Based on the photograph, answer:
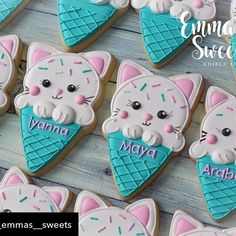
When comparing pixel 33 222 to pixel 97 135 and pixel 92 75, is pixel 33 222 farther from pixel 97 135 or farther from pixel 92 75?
pixel 92 75

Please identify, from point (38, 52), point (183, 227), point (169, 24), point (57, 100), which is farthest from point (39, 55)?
point (183, 227)

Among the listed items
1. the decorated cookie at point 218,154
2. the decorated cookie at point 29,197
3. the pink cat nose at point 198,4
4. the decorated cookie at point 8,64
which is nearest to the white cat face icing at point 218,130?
the decorated cookie at point 218,154

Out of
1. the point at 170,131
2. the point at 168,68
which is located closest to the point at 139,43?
the point at 168,68

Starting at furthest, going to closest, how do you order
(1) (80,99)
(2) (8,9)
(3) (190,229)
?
(2) (8,9), (1) (80,99), (3) (190,229)

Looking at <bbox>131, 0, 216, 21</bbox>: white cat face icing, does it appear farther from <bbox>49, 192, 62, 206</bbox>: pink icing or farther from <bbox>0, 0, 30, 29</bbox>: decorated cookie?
<bbox>49, 192, 62, 206</bbox>: pink icing

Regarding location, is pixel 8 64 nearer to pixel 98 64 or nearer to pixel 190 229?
pixel 98 64
